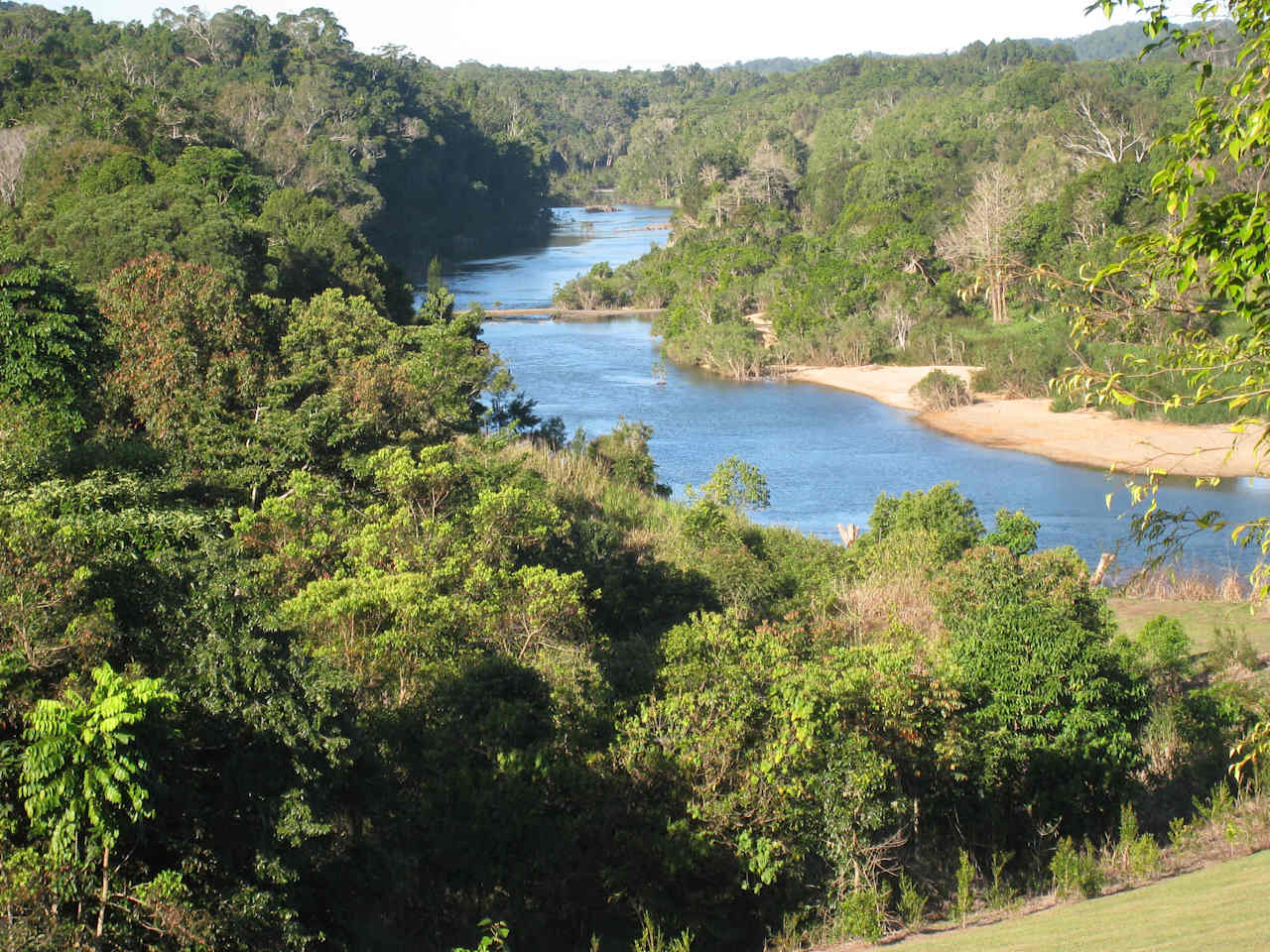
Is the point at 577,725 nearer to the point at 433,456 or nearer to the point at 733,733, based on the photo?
the point at 733,733

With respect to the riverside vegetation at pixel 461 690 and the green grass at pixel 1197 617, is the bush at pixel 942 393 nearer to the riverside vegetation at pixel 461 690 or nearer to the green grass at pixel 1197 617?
the riverside vegetation at pixel 461 690

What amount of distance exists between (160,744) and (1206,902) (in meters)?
6.28

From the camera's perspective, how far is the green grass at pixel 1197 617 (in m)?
17.9

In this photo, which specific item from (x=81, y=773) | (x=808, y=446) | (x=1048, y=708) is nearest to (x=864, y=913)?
(x=1048, y=708)

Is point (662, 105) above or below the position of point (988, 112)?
above

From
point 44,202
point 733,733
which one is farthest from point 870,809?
point 44,202

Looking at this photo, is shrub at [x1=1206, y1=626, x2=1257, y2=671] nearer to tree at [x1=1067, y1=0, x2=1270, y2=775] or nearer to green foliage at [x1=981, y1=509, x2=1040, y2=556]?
green foliage at [x1=981, y1=509, x2=1040, y2=556]

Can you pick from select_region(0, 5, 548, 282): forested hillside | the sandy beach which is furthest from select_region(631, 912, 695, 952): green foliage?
the sandy beach

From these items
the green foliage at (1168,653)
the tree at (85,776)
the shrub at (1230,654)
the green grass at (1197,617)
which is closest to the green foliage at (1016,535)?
the green grass at (1197,617)

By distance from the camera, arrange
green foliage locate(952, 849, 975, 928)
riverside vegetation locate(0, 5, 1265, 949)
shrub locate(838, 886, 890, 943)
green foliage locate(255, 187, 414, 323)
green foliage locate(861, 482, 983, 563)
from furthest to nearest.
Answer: green foliage locate(255, 187, 414, 323), green foliage locate(861, 482, 983, 563), green foliage locate(952, 849, 975, 928), shrub locate(838, 886, 890, 943), riverside vegetation locate(0, 5, 1265, 949)

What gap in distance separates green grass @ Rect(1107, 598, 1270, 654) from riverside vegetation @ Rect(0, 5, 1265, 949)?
2.30 metres

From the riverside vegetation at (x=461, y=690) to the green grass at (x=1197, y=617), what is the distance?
2304 mm

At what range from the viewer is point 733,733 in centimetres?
964

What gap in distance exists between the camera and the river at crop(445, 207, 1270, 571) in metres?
33.3
